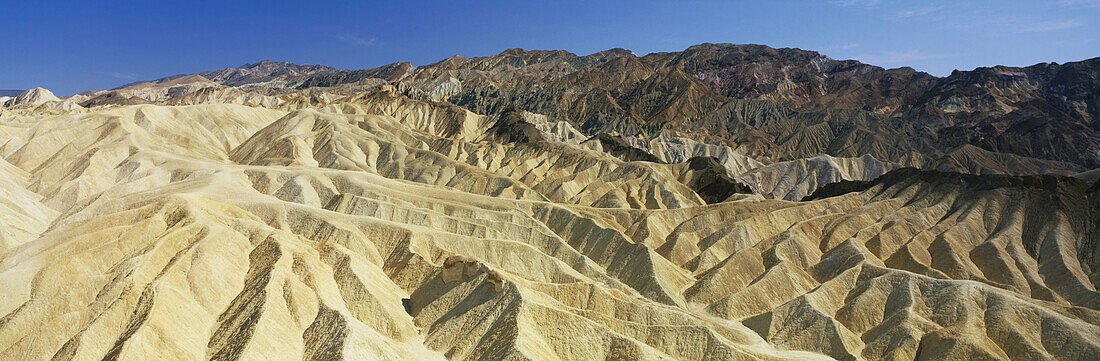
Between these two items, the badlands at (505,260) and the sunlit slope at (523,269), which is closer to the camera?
the sunlit slope at (523,269)

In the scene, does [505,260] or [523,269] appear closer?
[523,269]

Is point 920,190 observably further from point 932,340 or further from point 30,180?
point 30,180

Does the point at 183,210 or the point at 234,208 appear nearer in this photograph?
the point at 183,210

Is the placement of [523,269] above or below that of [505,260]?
below

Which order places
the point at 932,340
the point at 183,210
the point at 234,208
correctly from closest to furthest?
1. the point at 932,340
2. the point at 183,210
3. the point at 234,208

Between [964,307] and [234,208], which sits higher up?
[234,208]

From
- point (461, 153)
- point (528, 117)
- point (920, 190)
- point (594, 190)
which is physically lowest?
point (920, 190)

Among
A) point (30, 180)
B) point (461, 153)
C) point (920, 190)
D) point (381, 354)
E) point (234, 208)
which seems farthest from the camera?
point (461, 153)

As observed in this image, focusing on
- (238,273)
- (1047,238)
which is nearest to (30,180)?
(238,273)

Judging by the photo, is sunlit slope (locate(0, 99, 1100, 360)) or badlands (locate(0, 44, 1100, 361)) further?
badlands (locate(0, 44, 1100, 361))
